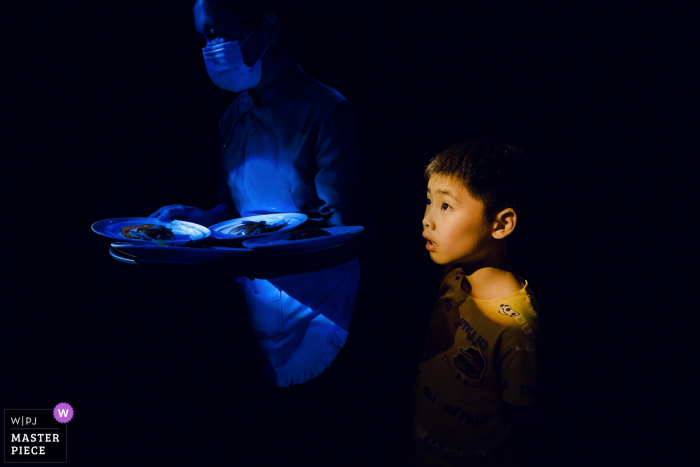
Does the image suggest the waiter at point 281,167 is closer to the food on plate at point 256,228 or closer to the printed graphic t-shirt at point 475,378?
the food on plate at point 256,228

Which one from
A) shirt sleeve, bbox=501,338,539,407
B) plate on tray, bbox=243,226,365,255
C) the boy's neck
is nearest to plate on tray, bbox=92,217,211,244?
plate on tray, bbox=243,226,365,255

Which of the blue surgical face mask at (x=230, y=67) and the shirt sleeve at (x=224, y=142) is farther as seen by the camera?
the shirt sleeve at (x=224, y=142)

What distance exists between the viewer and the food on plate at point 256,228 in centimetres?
121

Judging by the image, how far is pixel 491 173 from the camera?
3.45ft

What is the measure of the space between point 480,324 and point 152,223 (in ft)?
3.47

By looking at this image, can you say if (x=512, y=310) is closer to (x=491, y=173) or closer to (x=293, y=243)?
(x=491, y=173)

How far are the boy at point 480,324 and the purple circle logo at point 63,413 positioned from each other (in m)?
1.51

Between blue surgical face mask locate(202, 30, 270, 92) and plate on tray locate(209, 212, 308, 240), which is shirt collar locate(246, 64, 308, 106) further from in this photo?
plate on tray locate(209, 212, 308, 240)

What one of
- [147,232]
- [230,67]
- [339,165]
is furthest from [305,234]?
[230,67]

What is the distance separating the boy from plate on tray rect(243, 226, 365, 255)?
0.84ft

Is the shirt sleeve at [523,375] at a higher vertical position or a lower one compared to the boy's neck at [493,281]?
lower

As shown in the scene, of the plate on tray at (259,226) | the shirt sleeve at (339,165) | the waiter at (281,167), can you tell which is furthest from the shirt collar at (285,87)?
the plate on tray at (259,226)

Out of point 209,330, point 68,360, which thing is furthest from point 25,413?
point 209,330

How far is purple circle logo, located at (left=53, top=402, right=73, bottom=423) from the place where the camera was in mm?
1661
